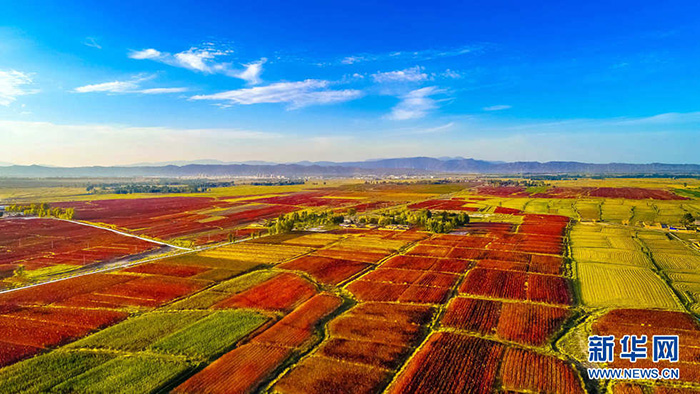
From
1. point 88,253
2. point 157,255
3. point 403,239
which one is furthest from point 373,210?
point 88,253

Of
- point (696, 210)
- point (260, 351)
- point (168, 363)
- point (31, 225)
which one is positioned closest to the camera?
point (168, 363)

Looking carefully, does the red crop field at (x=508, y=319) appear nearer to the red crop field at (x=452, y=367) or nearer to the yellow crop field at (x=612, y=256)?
the red crop field at (x=452, y=367)

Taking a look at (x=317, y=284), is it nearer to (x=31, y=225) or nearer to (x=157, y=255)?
(x=157, y=255)

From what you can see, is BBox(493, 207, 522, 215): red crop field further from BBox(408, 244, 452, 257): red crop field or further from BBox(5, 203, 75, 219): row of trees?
BBox(5, 203, 75, 219): row of trees

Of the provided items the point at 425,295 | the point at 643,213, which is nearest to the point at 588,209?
the point at 643,213

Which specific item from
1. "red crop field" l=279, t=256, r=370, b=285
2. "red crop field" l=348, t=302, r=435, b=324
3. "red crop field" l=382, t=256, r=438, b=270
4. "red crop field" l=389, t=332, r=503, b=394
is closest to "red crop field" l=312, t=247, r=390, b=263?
"red crop field" l=279, t=256, r=370, b=285

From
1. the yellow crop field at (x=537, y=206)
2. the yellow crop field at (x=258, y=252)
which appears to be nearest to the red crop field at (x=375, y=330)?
the yellow crop field at (x=258, y=252)

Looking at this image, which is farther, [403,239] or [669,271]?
[403,239]
